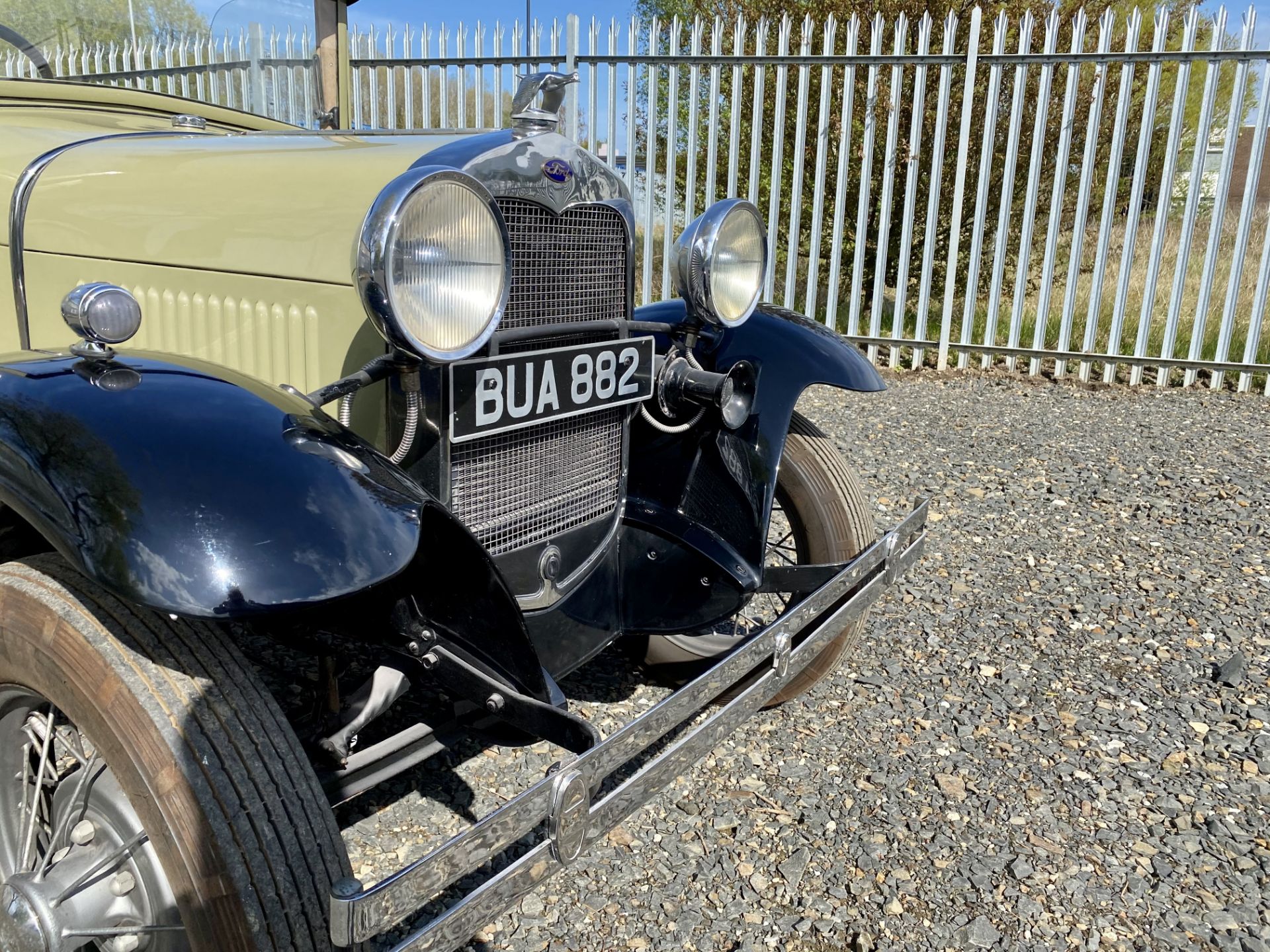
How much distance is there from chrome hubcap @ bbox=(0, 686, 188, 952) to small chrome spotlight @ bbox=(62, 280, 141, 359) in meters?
0.52

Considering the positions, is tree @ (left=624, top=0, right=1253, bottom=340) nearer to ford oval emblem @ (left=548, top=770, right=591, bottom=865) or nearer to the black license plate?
the black license plate

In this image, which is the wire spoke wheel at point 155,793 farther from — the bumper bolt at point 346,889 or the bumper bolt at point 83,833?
the bumper bolt at point 346,889

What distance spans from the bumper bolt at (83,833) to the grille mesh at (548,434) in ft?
2.44

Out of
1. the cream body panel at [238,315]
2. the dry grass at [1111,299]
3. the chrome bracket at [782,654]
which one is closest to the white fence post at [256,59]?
the cream body panel at [238,315]

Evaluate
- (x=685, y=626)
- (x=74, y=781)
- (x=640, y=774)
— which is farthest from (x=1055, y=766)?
(x=74, y=781)

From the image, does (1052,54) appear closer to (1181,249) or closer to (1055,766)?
(1181,249)

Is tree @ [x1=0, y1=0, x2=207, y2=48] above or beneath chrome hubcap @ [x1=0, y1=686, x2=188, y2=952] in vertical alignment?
above

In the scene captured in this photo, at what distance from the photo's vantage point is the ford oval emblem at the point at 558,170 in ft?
6.00

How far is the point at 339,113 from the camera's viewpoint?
3.12 metres

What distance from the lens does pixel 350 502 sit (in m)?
1.38

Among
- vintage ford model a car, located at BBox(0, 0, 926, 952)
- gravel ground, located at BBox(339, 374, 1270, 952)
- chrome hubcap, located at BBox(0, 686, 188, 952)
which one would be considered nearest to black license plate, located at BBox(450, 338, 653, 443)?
vintage ford model a car, located at BBox(0, 0, 926, 952)

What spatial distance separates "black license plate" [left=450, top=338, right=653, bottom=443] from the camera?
1757 mm

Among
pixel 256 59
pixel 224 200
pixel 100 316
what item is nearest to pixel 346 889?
pixel 100 316

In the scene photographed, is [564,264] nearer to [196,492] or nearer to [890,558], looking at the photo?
[196,492]
